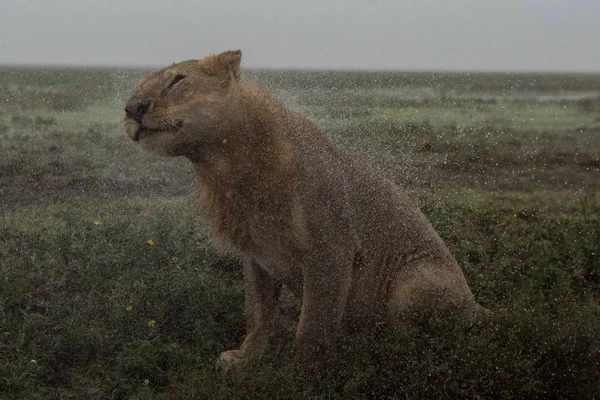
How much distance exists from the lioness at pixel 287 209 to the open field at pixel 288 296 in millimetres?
262

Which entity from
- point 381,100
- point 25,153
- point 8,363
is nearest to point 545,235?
point 381,100

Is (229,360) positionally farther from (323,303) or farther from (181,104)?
(181,104)

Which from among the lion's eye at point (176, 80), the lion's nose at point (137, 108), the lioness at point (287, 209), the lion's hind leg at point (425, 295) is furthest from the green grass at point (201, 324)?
the lion's eye at point (176, 80)

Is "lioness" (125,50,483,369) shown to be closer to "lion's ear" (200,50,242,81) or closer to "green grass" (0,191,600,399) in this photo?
"lion's ear" (200,50,242,81)

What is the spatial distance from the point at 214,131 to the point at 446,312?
1.90 m

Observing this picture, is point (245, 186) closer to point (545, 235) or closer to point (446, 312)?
point (446, 312)

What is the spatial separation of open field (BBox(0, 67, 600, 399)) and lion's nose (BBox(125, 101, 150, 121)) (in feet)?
3.30

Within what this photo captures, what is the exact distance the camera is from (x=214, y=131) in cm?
411

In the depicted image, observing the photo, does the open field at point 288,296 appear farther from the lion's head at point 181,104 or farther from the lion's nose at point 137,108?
the lion's nose at point 137,108

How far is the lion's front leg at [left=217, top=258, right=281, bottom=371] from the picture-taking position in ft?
16.5

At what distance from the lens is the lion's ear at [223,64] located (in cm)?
414

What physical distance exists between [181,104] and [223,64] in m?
0.35

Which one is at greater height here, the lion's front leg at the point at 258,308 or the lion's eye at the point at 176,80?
the lion's eye at the point at 176,80

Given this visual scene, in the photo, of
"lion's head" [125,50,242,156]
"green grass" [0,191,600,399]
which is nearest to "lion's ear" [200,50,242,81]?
"lion's head" [125,50,242,156]
